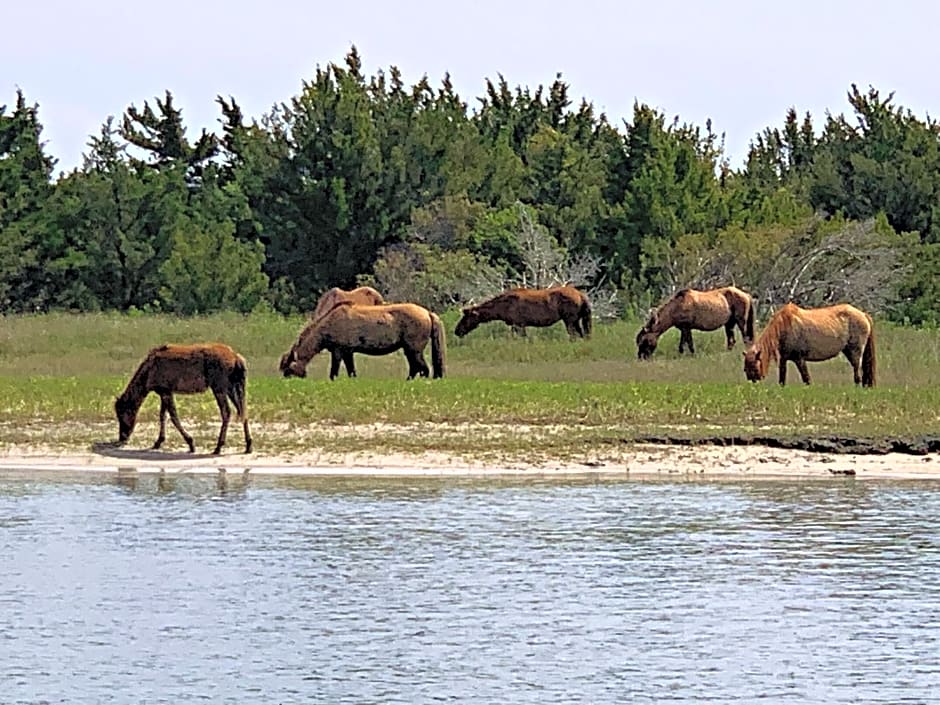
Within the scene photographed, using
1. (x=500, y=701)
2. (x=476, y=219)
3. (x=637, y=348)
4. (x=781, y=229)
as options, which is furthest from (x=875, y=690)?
(x=476, y=219)

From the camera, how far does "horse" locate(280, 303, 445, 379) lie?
22594 millimetres

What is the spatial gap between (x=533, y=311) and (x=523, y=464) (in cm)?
1451

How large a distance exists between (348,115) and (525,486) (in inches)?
1276

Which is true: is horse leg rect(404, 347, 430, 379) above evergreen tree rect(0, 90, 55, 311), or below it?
below

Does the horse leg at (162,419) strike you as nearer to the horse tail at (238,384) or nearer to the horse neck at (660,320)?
the horse tail at (238,384)

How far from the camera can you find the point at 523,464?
56.0 feet

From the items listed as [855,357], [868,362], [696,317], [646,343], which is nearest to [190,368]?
[868,362]

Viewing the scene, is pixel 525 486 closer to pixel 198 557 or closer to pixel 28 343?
pixel 198 557

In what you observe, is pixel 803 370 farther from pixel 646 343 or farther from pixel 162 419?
pixel 162 419

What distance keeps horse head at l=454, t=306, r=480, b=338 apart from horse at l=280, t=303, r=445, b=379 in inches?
333

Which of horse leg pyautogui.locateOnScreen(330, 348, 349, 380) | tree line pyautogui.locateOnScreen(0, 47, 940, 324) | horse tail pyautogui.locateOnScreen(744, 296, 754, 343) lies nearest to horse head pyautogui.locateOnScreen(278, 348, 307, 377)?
horse leg pyautogui.locateOnScreen(330, 348, 349, 380)

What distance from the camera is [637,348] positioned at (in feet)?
92.0

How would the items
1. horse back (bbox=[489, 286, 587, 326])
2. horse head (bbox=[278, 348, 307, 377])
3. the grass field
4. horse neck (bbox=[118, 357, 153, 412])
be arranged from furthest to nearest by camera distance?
horse back (bbox=[489, 286, 587, 326]) < horse head (bbox=[278, 348, 307, 377]) < the grass field < horse neck (bbox=[118, 357, 153, 412])

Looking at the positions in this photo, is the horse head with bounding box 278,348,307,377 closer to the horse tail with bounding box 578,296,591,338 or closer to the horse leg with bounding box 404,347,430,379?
the horse leg with bounding box 404,347,430,379
